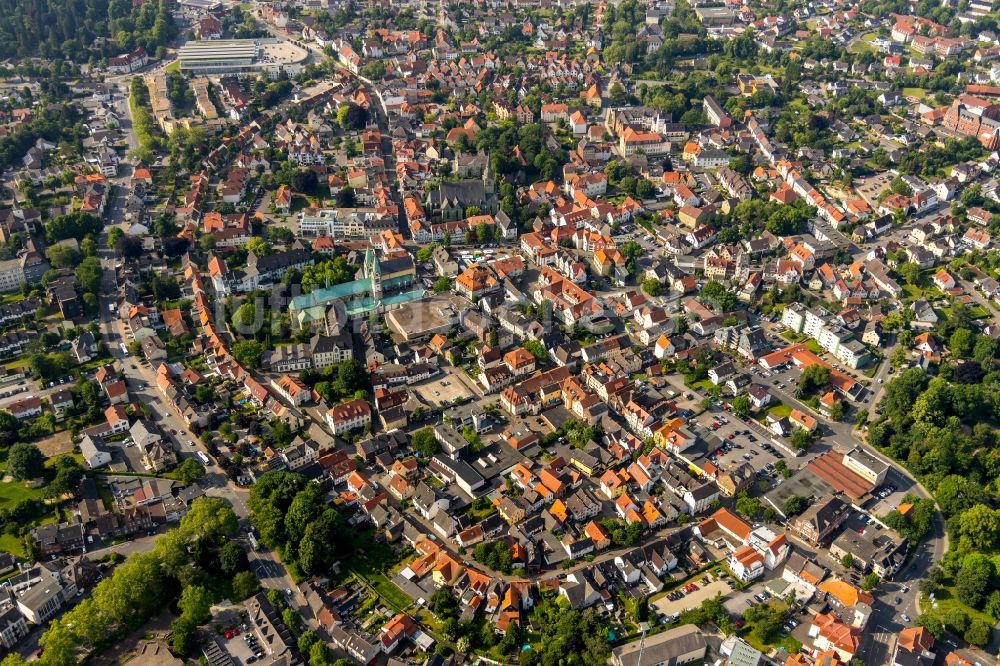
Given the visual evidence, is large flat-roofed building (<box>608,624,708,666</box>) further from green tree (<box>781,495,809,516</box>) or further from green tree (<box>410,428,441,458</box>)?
green tree (<box>410,428,441,458</box>)

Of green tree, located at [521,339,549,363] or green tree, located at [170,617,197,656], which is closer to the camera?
green tree, located at [170,617,197,656]

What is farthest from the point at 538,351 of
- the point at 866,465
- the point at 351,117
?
the point at 351,117

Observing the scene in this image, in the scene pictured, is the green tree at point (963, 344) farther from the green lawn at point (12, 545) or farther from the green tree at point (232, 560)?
the green lawn at point (12, 545)

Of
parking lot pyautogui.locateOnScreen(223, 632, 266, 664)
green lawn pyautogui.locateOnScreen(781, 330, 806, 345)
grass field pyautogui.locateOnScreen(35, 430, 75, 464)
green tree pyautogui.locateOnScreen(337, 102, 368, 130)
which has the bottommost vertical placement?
parking lot pyautogui.locateOnScreen(223, 632, 266, 664)

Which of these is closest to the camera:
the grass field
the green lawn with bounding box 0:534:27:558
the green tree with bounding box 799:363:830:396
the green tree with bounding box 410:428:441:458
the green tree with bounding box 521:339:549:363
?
the green lawn with bounding box 0:534:27:558

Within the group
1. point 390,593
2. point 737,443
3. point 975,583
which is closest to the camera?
point 975,583

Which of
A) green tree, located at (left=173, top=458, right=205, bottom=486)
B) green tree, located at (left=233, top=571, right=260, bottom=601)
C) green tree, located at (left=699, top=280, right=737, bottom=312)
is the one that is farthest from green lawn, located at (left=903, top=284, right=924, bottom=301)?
green tree, located at (left=173, top=458, right=205, bottom=486)

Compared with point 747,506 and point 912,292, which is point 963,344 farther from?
point 747,506

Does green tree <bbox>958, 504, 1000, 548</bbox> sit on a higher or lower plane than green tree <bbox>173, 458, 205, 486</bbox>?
lower

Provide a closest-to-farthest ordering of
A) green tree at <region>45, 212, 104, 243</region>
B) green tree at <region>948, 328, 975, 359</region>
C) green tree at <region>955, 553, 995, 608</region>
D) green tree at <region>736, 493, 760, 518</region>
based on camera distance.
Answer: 1. green tree at <region>955, 553, 995, 608</region>
2. green tree at <region>736, 493, 760, 518</region>
3. green tree at <region>948, 328, 975, 359</region>
4. green tree at <region>45, 212, 104, 243</region>

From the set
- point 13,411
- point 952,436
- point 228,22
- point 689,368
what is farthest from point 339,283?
point 228,22

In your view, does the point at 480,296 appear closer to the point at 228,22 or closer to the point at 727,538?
the point at 727,538
